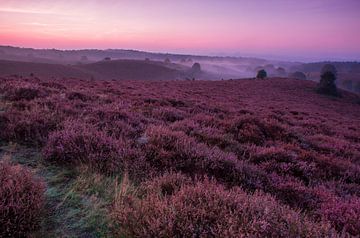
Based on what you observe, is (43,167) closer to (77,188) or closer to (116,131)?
(77,188)

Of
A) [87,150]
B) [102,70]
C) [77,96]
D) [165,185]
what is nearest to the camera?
[165,185]

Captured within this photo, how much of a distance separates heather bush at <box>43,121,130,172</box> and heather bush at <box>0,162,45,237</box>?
1.27 m

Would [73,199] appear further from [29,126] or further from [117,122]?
[117,122]

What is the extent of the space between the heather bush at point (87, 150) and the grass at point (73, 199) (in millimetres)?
209

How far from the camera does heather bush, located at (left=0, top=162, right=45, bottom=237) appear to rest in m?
2.86

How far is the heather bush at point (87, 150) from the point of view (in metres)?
4.79

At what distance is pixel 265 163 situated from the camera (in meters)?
6.38

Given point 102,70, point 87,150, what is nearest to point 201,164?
point 87,150

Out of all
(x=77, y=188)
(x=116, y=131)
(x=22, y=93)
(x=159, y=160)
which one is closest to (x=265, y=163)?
(x=159, y=160)

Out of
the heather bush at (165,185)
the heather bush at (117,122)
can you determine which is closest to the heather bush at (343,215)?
the heather bush at (165,185)

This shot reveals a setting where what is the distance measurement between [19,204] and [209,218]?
194 cm

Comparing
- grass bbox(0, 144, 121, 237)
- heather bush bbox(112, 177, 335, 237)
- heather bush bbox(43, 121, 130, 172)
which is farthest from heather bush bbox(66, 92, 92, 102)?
heather bush bbox(112, 177, 335, 237)

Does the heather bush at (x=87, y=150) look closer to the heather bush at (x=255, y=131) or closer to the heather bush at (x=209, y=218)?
the heather bush at (x=209, y=218)

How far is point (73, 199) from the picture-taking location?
3812 millimetres
